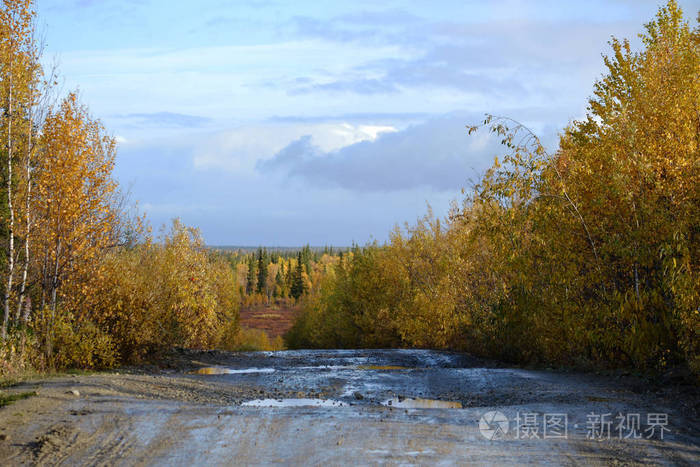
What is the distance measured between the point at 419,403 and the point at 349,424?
3448mm

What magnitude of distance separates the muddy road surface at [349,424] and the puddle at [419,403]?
0.8 inches

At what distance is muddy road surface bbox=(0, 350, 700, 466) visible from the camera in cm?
665

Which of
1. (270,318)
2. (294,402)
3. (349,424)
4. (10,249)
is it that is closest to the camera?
(349,424)

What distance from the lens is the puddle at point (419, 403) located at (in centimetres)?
1064

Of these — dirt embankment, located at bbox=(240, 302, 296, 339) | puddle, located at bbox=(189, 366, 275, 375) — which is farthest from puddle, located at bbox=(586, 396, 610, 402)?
dirt embankment, located at bbox=(240, 302, 296, 339)

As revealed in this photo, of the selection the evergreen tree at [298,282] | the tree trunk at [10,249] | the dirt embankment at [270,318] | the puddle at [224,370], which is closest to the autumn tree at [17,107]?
the tree trunk at [10,249]

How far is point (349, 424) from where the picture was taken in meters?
7.96

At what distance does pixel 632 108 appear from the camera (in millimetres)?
14586

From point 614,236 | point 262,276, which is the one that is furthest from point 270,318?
point 614,236

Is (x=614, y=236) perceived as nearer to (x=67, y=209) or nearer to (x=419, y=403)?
(x=419, y=403)

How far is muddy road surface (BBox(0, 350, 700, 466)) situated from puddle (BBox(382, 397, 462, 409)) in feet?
0.07

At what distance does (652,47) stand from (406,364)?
12073 millimetres

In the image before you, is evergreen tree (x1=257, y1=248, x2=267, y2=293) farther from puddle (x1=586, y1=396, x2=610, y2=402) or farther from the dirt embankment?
puddle (x1=586, y1=396, x2=610, y2=402)

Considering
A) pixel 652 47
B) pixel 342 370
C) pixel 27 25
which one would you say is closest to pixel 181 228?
pixel 27 25
